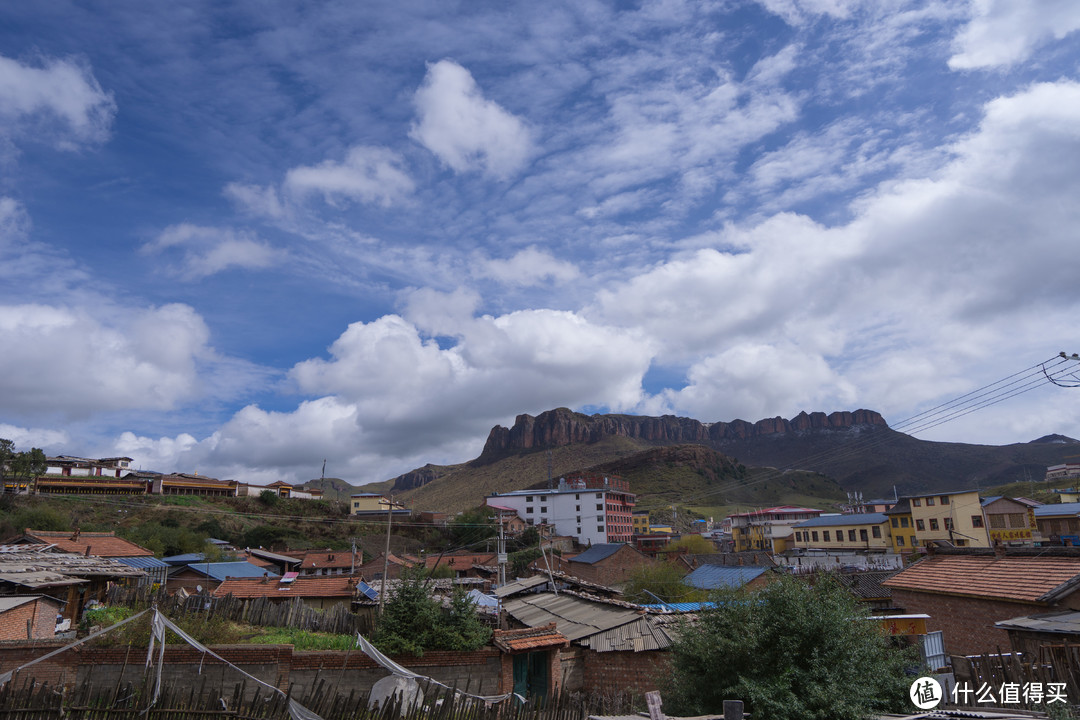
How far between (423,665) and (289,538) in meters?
59.8

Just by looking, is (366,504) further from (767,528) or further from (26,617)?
(26,617)

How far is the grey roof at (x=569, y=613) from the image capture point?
1658 cm

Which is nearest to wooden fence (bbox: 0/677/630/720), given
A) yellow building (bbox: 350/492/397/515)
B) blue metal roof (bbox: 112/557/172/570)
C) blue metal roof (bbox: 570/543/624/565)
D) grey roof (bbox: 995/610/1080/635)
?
grey roof (bbox: 995/610/1080/635)

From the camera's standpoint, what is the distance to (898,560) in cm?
4784

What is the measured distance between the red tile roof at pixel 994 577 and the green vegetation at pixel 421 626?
44.0 ft

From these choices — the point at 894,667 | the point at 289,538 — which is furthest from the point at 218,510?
the point at 894,667

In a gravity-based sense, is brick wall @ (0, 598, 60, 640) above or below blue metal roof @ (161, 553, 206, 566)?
above

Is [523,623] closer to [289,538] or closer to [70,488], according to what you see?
[289,538]

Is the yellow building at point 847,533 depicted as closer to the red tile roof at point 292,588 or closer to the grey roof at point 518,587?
the grey roof at point 518,587

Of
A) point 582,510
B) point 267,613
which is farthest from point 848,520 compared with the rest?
point 267,613

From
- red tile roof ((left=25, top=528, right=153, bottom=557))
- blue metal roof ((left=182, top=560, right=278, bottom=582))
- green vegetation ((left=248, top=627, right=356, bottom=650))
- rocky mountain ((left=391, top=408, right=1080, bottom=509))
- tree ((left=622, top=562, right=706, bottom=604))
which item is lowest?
tree ((left=622, top=562, right=706, bottom=604))

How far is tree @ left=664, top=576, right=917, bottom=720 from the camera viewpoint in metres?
8.97

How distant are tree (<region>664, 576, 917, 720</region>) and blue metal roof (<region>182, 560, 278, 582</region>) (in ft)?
110

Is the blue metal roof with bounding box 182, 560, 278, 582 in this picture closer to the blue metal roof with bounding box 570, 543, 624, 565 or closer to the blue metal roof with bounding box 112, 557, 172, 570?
the blue metal roof with bounding box 112, 557, 172, 570
